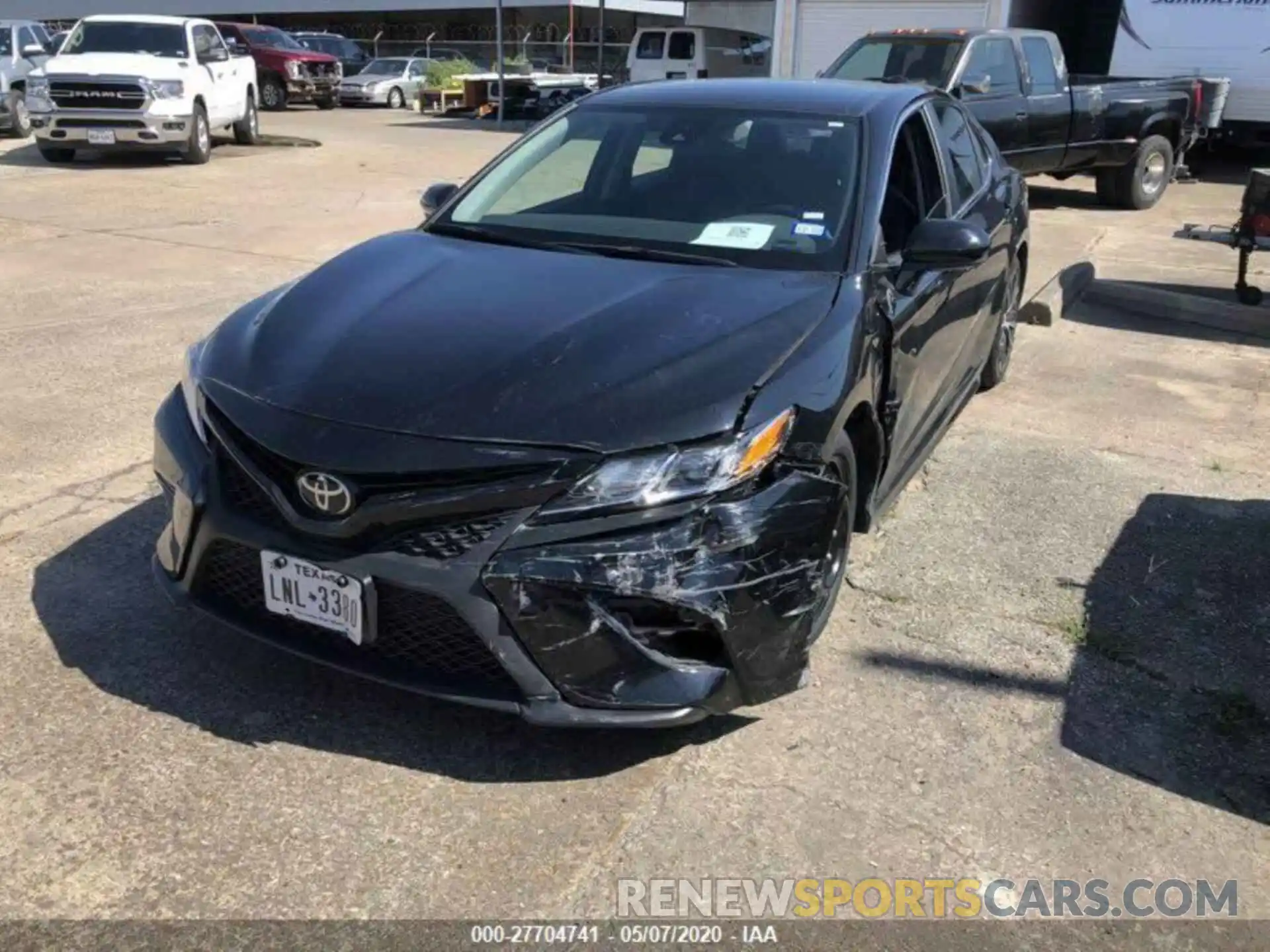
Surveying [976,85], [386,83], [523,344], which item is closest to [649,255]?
[523,344]

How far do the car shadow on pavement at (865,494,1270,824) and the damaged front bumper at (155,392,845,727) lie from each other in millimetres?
857

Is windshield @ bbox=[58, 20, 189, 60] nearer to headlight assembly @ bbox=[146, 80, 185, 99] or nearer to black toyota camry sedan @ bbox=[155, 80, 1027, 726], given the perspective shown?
headlight assembly @ bbox=[146, 80, 185, 99]

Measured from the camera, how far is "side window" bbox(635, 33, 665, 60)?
24.9 m

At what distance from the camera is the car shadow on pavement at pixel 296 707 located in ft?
9.87

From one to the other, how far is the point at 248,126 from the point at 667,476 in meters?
17.1

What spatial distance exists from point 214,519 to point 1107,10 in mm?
24968

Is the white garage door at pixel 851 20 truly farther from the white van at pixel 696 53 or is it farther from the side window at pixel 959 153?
the side window at pixel 959 153

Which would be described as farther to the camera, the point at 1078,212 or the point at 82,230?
the point at 1078,212

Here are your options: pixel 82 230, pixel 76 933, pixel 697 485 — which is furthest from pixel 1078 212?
pixel 76 933

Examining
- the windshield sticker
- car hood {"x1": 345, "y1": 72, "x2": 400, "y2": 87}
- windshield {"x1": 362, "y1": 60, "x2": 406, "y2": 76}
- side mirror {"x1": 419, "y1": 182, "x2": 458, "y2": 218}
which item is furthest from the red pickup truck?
the windshield sticker

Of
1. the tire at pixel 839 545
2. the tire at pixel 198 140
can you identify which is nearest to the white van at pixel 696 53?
the tire at pixel 198 140

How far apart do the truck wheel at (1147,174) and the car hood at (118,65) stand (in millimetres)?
11881

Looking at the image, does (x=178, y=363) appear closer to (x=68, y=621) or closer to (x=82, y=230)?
(x=68, y=621)

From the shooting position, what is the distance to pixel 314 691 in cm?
324
